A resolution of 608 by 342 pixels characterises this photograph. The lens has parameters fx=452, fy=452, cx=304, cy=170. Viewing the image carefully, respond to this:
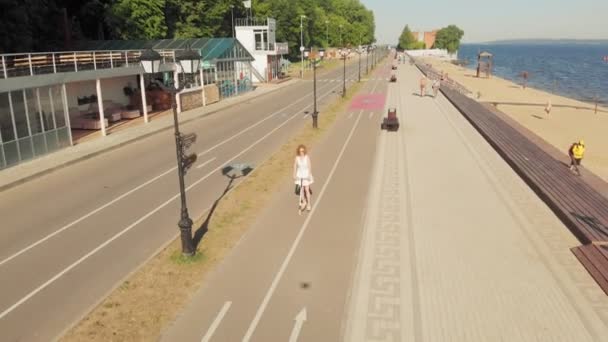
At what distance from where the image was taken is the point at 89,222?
1299cm

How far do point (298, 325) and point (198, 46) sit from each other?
111ft

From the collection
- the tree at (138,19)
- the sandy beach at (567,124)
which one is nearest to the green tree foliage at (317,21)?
the tree at (138,19)

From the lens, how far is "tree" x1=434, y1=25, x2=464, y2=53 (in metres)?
191

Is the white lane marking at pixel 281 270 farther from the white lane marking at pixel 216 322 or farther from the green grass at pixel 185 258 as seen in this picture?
the green grass at pixel 185 258

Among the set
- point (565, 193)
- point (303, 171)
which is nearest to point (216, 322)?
point (303, 171)

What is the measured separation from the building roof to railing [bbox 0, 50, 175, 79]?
8358 millimetres

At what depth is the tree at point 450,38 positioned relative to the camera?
191m

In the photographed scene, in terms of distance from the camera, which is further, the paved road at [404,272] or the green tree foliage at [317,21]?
the green tree foliage at [317,21]

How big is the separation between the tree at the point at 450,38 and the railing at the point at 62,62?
18366 cm

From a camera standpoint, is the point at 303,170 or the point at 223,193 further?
the point at 223,193

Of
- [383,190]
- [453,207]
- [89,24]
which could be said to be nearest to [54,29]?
[89,24]

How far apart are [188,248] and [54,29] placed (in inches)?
1439

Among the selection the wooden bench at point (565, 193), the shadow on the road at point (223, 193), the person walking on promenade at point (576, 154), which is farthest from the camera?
the person walking on promenade at point (576, 154)

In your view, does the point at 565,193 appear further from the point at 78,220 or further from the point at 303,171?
the point at 78,220
